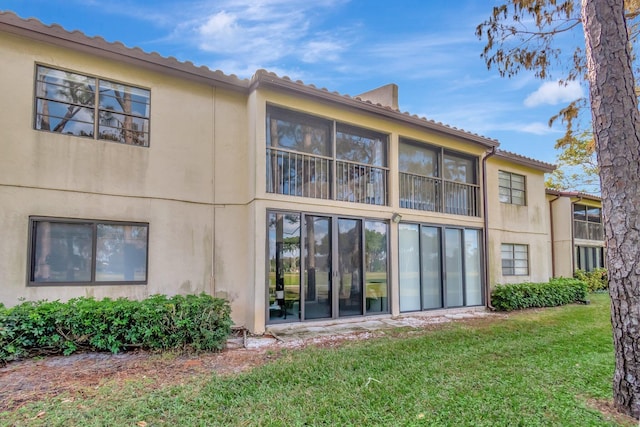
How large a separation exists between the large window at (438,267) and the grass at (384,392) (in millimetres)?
3561

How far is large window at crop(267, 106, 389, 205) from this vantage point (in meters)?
8.75

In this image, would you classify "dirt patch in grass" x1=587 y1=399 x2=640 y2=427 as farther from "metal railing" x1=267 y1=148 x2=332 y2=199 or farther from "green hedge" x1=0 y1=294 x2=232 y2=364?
"metal railing" x1=267 y1=148 x2=332 y2=199

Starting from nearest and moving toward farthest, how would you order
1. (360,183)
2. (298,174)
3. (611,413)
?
(611,413) → (298,174) → (360,183)

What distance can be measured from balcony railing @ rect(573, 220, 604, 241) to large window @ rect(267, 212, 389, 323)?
13761 millimetres

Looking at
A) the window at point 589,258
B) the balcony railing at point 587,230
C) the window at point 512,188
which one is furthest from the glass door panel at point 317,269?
the window at point 589,258

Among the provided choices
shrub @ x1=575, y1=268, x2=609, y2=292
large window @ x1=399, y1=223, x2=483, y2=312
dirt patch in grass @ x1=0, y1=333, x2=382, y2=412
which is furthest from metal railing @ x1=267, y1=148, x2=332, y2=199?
shrub @ x1=575, y1=268, x2=609, y2=292

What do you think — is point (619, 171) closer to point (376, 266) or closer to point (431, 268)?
point (376, 266)

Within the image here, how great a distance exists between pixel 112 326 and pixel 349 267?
528 centimetres

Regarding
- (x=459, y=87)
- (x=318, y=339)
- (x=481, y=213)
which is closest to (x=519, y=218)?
(x=481, y=213)

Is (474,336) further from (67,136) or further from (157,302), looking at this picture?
(67,136)

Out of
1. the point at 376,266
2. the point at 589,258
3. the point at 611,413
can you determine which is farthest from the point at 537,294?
the point at 611,413

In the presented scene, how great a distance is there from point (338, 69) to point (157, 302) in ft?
Answer: 35.9

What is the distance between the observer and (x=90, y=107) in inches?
285

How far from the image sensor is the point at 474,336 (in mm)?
7609
